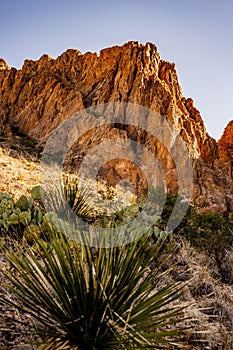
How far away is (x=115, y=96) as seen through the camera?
27.1 metres

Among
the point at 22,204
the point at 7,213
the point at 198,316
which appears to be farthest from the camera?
the point at 22,204

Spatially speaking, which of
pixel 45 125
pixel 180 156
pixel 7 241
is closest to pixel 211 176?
pixel 180 156

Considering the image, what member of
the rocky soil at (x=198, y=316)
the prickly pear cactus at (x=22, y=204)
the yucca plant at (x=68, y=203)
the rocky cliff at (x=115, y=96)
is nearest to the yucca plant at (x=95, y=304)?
the rocky soil at (x=198, y=316)

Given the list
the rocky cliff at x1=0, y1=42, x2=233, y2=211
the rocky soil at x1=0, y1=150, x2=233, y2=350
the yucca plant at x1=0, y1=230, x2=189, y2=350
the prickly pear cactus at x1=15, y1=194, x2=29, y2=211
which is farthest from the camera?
the rocky cliff at x1=0, y1=42, x2=233, y2=211

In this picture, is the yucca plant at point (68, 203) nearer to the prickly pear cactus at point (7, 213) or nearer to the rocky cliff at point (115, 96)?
the prickly pear cactus at point (7, 213)

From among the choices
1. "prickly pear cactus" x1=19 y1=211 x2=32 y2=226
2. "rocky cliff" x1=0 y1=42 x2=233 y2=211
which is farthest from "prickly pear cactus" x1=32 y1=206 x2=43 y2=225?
"rocky cliff" x1=0 y1=42 x2=233 y2=211

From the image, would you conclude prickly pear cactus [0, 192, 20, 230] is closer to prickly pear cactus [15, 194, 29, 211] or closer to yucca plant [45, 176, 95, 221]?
prickly pear cactus [15, 194, 29, 211]

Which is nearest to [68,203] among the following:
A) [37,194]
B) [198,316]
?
[37,194]

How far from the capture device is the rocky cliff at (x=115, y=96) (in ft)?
85.5

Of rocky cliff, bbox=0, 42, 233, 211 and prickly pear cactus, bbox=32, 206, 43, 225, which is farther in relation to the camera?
rocky cliff, bbox=0, 42, 233, 211

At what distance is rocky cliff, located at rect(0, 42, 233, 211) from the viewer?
2605 cm

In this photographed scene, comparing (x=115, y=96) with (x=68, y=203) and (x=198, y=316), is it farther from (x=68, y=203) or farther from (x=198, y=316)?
(x=198, y=316)

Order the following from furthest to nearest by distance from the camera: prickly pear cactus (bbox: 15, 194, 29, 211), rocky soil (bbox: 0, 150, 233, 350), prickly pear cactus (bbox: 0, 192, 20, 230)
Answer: prickly pear cactus (bbox: 15, 194, 29, 211)
prickly pear cactus (bbox: 0, 192, 20, 230)
rocky soil (bbox: 0, 150, 233, 350)

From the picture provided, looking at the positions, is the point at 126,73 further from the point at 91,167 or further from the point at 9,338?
the point at 9,338
